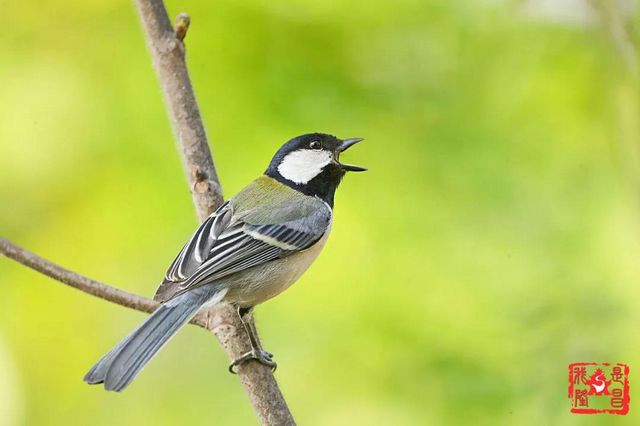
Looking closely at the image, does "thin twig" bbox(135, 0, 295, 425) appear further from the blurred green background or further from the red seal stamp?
the red seal stamp

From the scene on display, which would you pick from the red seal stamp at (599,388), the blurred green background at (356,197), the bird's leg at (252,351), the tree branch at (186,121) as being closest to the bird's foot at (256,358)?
the bird's leg at (252,351)

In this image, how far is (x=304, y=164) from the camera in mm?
3203

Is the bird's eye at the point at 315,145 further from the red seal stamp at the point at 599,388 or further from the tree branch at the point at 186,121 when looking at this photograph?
the red seal stamp at the point at 599,388

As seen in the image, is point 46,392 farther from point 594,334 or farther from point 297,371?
point 594,334

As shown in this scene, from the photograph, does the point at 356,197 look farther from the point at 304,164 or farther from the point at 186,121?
the point at 186,121

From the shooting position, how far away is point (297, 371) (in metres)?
3.32

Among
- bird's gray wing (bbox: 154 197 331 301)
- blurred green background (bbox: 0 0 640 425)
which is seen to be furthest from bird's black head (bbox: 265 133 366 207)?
blurred green background (bbox: 0 0 640 425)

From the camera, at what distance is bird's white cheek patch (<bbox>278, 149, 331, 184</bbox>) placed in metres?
3.18

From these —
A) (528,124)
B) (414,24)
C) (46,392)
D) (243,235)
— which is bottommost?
(46,392)

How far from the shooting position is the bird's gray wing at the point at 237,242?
2637mm

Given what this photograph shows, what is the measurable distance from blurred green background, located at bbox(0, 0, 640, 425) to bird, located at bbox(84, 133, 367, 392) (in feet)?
0.85

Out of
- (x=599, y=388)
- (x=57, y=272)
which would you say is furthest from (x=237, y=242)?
(x=599, y=388)

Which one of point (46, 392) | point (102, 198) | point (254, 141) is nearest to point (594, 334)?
point (254, 141)

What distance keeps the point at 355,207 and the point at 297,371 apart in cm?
72
